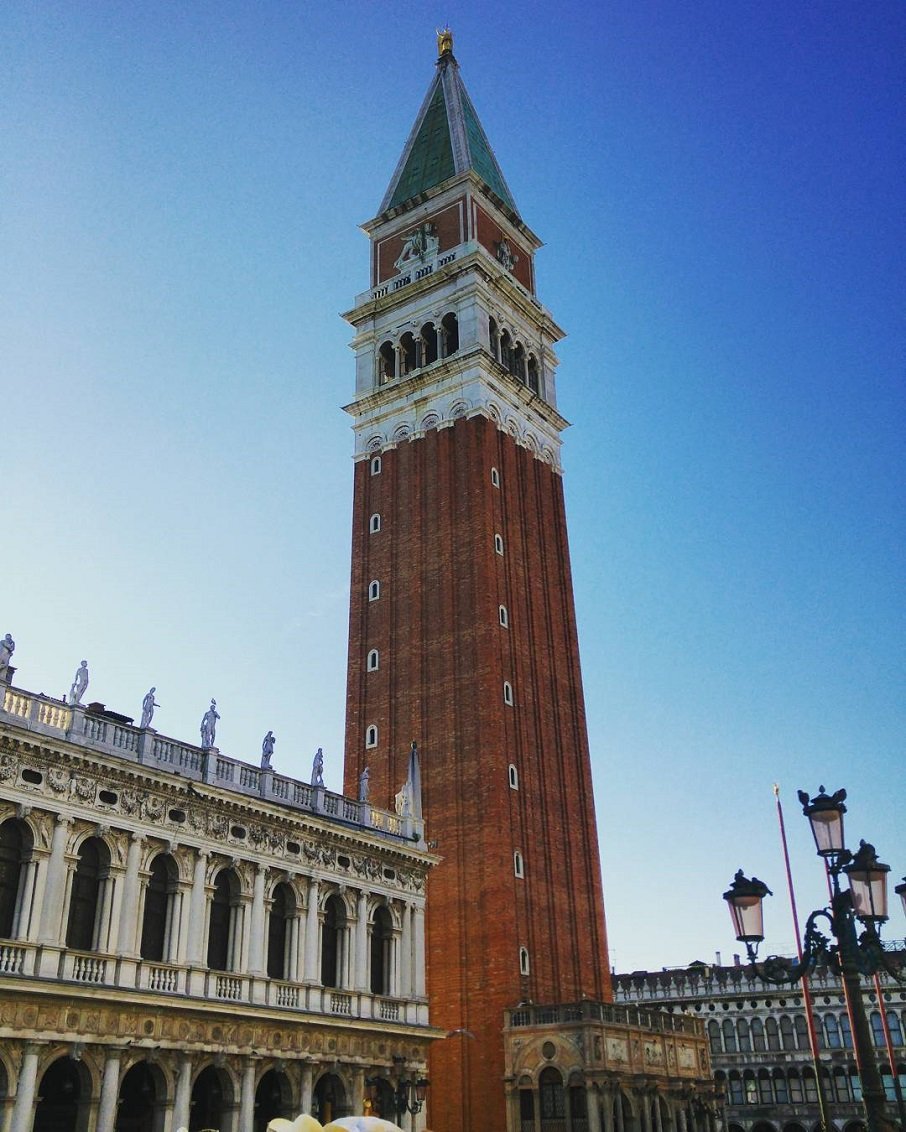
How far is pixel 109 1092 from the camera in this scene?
26969 millimetres

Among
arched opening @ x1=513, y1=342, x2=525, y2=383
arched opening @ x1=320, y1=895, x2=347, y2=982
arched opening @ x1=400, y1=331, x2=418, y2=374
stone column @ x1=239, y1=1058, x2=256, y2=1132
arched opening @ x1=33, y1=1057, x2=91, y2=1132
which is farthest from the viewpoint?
arched opening @ x1=513, y1=342, x2=525, y2=383

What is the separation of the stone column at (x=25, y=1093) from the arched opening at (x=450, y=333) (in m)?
41.3

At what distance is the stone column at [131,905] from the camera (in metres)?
28.8

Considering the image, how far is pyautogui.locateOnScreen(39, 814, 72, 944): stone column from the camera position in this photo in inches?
1067

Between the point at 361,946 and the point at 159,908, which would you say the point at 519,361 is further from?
the point at 159,908

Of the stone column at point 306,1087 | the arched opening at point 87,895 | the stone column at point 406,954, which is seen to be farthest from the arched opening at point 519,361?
the arched opening at point 87,895

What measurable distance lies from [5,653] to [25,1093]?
10.2 meters

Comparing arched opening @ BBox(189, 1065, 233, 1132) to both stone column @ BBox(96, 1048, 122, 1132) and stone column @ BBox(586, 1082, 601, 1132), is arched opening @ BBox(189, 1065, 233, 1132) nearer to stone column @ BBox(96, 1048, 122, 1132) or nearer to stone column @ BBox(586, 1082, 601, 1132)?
stone column @ BBox(96, 1048, 122, 1132)

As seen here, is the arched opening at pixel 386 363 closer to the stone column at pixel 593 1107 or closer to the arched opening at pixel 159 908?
the arched opening at pixel 159 908

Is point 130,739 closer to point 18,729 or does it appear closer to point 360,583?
point 18,729

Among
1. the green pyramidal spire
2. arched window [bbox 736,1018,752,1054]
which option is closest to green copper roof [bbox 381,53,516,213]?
the green pyramidal spire

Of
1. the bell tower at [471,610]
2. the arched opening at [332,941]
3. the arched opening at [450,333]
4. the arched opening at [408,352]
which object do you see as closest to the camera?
the arched opening at [332,941]

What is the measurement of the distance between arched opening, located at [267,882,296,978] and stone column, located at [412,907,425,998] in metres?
6.07

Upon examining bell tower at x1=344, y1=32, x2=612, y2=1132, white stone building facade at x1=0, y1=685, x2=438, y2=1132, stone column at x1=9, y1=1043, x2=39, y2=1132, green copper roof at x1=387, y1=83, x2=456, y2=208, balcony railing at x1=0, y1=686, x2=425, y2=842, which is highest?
green copper roof at x1=387, y1=83, x2=456, y2=208
